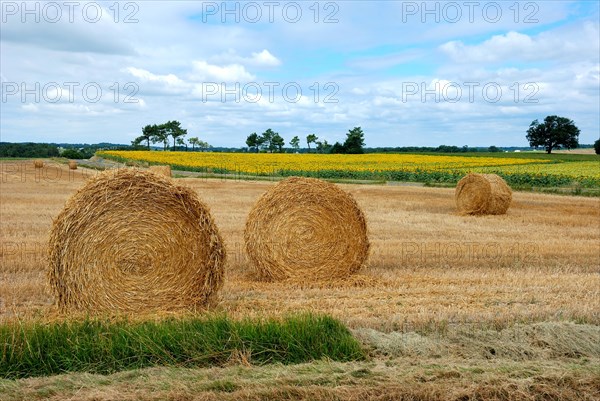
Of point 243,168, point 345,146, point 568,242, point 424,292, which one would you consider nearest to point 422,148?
point 345,146

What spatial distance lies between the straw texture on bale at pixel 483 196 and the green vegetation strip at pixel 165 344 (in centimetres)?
1519

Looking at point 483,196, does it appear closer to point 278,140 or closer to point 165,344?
point 165,344

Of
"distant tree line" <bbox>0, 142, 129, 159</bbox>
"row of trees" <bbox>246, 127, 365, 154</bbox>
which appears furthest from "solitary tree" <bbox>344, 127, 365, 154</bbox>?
"distant tree line" <bbox>0, 142, 129, 159</bbox>

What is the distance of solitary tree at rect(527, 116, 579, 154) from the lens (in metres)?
80.1

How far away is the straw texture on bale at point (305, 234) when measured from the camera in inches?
416

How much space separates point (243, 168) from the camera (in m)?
44.8

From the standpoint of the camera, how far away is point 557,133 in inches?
3147

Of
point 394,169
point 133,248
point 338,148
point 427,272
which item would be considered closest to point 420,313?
point 427,272

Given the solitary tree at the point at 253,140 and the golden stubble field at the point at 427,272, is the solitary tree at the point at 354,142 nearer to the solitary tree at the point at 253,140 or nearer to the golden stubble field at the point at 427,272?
the solitary tree at the point at 253,140

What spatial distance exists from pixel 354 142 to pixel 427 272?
206ft

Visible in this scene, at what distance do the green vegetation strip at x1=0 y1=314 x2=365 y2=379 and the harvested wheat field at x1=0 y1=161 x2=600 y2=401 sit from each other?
251 millimetres

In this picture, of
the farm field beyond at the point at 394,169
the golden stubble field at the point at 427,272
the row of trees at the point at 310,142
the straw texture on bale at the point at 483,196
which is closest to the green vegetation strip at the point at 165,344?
the golden stubble field at the point at 427,272

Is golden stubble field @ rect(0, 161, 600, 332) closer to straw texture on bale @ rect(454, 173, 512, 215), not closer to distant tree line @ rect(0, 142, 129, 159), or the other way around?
straw texture on bale @ rect(454, 173, 512, 215)

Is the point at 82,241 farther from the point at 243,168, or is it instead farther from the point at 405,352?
the point at 243,168
